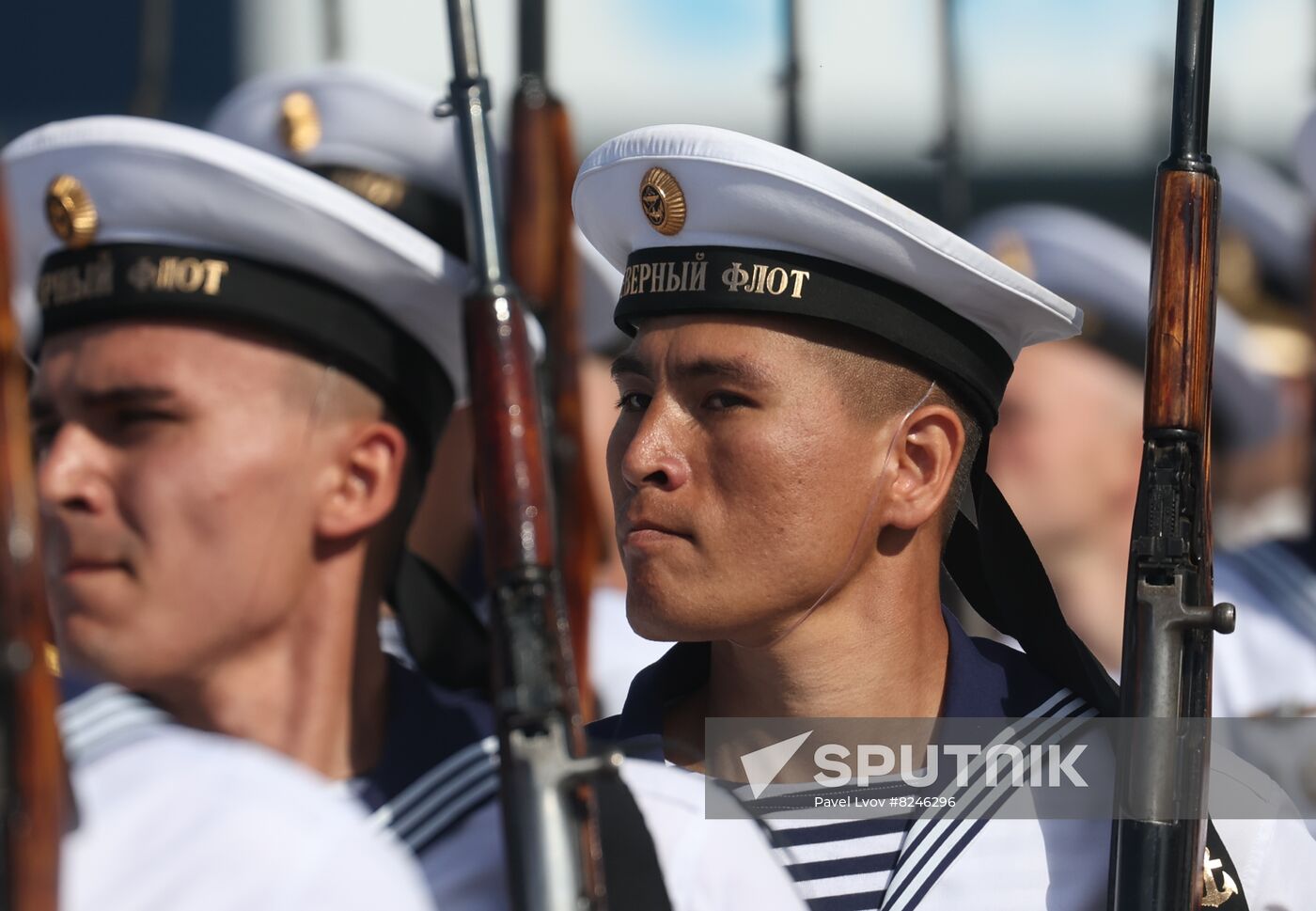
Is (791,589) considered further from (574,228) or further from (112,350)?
(574,228)

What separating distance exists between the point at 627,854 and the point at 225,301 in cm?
108

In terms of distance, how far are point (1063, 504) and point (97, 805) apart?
4573mm

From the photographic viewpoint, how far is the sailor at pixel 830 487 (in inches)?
124

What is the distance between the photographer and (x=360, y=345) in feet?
11.0

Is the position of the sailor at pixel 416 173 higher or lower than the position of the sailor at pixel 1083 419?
lower

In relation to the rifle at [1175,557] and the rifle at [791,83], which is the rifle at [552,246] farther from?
the rifle at [1175,557]

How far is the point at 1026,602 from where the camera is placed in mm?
3373

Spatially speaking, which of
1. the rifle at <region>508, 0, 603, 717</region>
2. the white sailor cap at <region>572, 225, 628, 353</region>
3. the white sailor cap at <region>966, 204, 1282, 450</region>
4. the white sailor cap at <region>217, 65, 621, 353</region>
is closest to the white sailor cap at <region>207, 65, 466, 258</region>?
the white sailor cap at <region>217, 65, 621, 353</region>

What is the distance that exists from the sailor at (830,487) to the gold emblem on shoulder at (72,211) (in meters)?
0.78

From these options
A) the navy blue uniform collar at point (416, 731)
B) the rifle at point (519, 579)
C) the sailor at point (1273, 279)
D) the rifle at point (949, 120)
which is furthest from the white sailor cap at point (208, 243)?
the sailor at point (1273, 279)

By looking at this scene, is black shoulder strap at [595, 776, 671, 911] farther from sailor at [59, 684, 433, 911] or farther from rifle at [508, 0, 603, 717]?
rifle at [508, 0, 603, 717]

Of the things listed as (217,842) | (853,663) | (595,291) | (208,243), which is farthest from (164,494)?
(595,291)

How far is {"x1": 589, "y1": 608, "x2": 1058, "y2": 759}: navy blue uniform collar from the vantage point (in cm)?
332

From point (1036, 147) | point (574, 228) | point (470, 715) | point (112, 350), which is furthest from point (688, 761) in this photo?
point (1036, 147)
